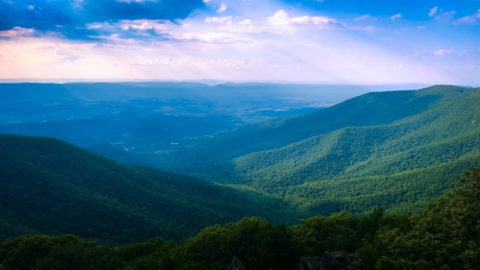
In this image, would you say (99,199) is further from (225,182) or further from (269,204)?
(225,182)

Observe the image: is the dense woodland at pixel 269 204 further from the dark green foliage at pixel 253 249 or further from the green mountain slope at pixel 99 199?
the green mountain slope at pixel 99 199

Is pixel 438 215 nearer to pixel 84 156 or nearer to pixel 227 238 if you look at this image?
pixel 227 238

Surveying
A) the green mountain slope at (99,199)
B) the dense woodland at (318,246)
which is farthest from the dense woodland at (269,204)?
the green mountain slope at (99,199)

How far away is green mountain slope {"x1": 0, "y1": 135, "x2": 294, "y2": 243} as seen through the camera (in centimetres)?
7231

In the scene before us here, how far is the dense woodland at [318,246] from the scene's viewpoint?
88.7ft

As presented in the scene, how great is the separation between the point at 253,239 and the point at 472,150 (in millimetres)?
131781

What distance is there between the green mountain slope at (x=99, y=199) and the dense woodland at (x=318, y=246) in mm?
29122

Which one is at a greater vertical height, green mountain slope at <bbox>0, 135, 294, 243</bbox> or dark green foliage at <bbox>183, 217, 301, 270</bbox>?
dark green foliage at <bbox>183, 217, 301, 270</bbox>

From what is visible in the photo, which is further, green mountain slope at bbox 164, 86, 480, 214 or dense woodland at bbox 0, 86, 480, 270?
→ green mountain slope at bbox 164, 86, 480, 214

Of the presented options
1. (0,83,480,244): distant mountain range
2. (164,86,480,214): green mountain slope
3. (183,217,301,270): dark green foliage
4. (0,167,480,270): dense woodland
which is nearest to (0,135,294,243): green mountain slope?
(0,83,480,244): distant mountain range

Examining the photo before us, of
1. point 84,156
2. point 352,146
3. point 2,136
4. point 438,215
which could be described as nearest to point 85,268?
point 438,215

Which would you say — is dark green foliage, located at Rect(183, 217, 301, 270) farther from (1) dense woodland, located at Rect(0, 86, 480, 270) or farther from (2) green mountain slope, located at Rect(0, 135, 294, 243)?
(2) green mountain slope, located at Rect(0, 135, 294, 243)

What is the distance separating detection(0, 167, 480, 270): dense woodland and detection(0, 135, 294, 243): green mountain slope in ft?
95.5

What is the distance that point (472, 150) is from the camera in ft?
391
